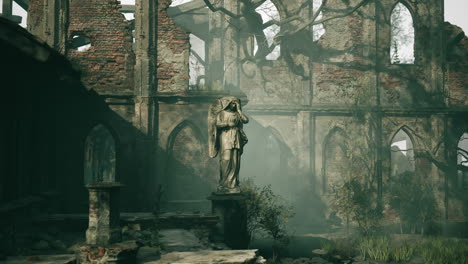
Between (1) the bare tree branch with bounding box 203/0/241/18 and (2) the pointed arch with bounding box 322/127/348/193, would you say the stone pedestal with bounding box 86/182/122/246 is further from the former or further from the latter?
(2) the pointed arch with bounding box 322/127/348/193

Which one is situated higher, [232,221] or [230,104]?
[230,104]

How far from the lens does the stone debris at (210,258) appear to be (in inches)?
250

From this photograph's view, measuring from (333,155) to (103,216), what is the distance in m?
12.5

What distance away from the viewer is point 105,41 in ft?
49.1

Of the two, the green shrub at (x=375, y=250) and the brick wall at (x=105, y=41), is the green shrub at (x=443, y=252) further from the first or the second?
the brick wall at (x=105, y=41)

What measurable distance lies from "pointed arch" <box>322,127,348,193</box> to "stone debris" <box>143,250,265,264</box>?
10.8m

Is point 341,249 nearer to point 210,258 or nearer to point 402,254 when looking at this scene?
point 402,254

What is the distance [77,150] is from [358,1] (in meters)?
11.8

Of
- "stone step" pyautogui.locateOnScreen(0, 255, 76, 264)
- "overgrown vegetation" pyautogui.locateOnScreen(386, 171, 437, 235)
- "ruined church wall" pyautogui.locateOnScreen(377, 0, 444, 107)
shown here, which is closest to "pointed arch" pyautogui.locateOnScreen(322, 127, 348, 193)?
"ruined church wall" pyautogui.locateOnScreen(377, 0, 444, 107)

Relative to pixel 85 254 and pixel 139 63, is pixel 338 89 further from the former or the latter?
pixel 85 254

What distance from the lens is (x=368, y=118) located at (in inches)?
678

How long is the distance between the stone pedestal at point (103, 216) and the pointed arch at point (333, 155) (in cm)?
1206

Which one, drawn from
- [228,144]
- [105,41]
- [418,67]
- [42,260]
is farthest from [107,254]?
[418,67]

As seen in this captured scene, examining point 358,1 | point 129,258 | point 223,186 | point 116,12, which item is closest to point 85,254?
point 129,258
